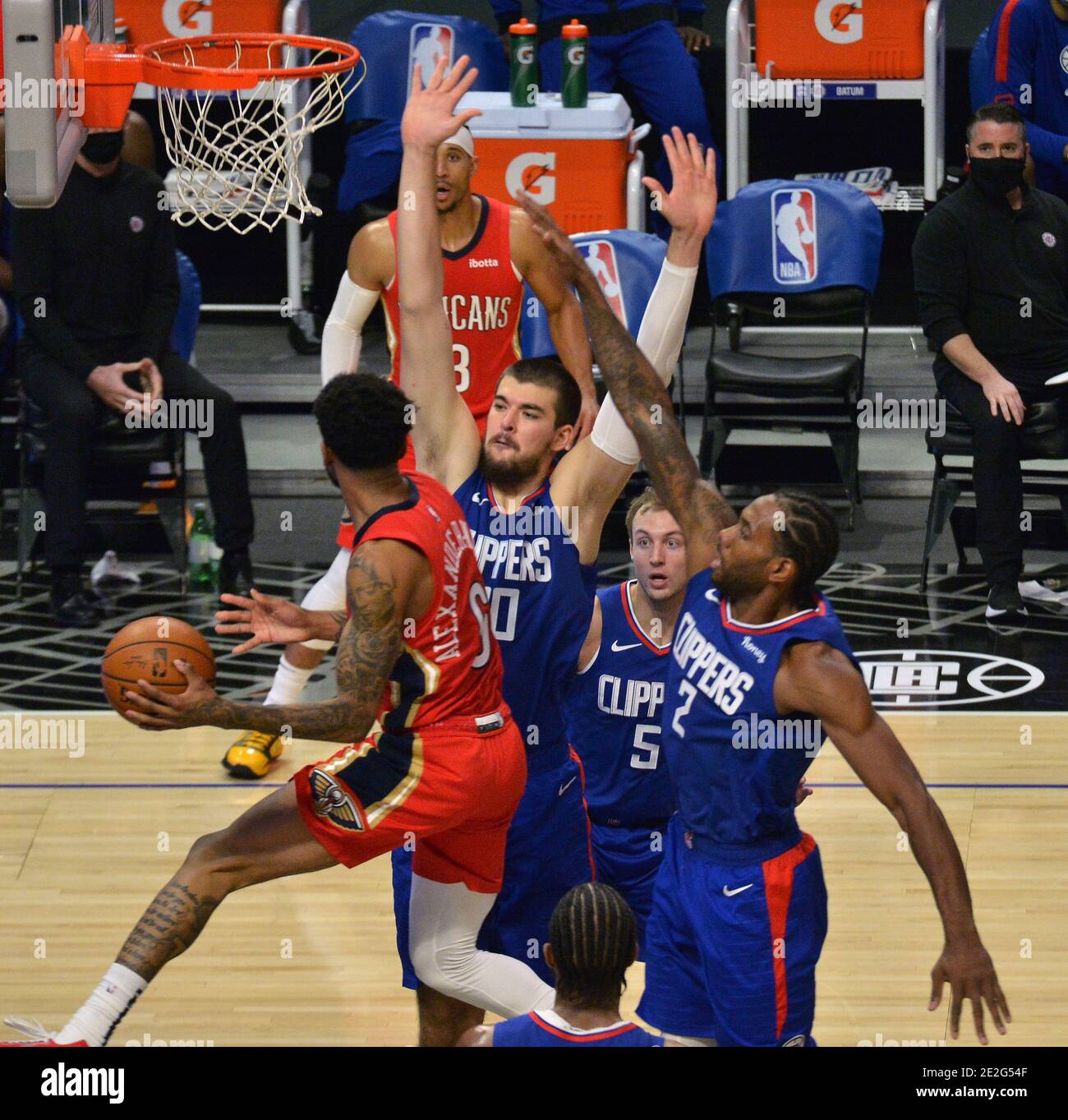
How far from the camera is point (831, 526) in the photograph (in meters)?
3.79

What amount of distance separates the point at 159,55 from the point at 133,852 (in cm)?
246

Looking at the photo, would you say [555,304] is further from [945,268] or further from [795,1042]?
[795,1042]

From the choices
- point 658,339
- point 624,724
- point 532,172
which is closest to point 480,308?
point 658,339

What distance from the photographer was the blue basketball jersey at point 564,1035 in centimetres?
340

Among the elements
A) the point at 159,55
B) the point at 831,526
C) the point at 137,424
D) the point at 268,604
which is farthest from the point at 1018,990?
the point at 137,424

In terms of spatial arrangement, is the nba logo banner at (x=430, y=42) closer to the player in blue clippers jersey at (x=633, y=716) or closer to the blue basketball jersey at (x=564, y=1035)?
the player in blue clippers jersey at (x=633, y=716)

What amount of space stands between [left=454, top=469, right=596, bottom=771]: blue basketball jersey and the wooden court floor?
899 mm

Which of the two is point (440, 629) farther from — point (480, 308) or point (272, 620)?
point (480, 308)

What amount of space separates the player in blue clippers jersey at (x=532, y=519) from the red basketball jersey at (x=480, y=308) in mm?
1620

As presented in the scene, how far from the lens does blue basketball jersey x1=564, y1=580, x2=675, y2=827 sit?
4.64 m

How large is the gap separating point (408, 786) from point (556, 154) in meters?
5.76

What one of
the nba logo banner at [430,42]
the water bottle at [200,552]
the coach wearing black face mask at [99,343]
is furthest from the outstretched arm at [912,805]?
the nba logo banner at [430,42]

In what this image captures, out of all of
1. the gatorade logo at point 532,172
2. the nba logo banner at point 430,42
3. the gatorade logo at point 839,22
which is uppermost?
the gatorade logo at point 839,22

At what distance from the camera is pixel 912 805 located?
139 inches
